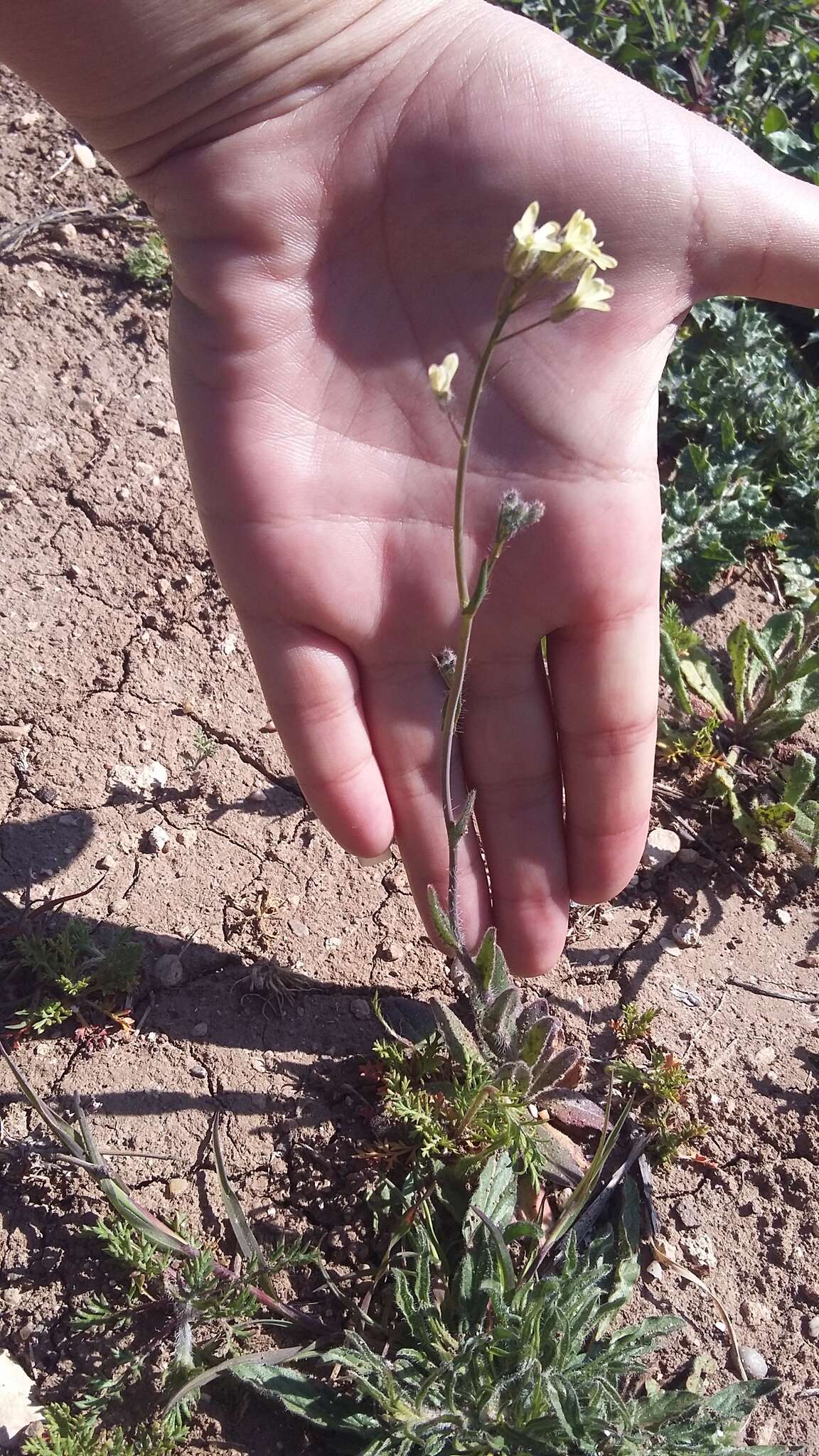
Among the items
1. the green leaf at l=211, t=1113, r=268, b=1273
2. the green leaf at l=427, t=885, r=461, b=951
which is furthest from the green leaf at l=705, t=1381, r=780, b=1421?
the green leaf at l=427, t=885, r=461, b=951

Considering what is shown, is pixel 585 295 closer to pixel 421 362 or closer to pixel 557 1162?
pixel 421 362

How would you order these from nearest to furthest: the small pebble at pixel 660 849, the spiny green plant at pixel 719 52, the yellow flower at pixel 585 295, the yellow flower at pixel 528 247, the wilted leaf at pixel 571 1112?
the yellow flower at pixel 528 247 → the yellow flower at pixel 585 295 → the wilted leaf at pixel 571 1112 → the small pebble at pixel 660 849 → the spiny green plant at pixel 719 52

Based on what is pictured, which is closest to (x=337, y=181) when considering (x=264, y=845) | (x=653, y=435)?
(x=653, y=435)

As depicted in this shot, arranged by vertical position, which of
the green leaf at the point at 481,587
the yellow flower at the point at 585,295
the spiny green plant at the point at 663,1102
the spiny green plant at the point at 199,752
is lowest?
the spiny green plant at the point at 663,1102

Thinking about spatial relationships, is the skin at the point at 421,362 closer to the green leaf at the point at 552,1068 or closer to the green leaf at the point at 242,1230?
the green leaf at the point at 552,1068

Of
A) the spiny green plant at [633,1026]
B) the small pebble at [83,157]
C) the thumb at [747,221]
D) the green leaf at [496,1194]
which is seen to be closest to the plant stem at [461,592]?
the green leaf at [496,1194]

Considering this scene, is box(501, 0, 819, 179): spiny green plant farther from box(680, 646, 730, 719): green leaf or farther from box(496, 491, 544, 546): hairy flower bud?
box(496, 491, 544, 546): hairy flower bud

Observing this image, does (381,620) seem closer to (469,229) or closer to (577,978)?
(469,229)
